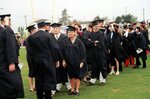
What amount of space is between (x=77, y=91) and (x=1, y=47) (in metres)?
4.02

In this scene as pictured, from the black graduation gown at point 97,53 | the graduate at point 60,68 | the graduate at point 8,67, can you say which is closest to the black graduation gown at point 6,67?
the graduate at point 8,67

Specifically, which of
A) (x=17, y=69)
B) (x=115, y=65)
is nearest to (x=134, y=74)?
(x=115, y=65)

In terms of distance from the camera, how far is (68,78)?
12062mm

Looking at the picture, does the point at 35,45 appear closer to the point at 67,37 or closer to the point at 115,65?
the point at 67,37

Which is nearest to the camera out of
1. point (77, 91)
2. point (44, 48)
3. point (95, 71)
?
point (44, 48)

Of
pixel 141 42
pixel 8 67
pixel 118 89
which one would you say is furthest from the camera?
pixel 141 42

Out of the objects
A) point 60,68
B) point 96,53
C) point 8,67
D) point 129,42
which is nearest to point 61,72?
point 60,68

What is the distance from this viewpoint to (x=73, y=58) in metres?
11.6

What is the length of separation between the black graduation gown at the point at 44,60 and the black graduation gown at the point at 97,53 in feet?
11.9

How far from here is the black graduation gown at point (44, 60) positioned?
9398 mm

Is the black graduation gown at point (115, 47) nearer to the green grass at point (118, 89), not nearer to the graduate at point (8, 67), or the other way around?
the green grass at point (118, 89)

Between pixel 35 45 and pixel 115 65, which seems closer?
pixel 35 45

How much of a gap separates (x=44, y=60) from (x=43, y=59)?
3cm

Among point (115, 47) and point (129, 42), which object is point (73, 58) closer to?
point (115, 47)
